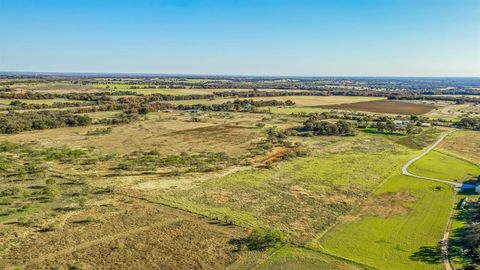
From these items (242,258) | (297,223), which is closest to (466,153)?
(297,223)

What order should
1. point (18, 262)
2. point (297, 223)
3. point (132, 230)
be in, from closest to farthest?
1. point (18, 262)
2. point (132, 230)
3. point (297, 223)

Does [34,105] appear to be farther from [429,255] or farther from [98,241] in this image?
[429,255]

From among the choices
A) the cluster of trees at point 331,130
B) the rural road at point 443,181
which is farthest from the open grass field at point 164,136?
the rural road at point 443,181

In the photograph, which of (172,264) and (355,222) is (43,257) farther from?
(355,222)

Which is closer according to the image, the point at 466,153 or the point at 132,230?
the point at 132,230

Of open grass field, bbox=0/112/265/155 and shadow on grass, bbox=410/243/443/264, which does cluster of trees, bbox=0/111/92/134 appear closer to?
open grass field, bbox=0/112/265/155
